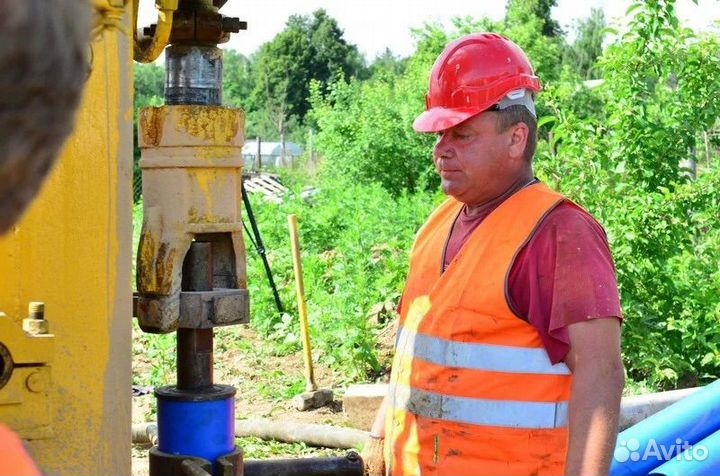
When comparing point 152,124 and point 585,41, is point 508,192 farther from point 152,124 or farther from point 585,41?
point 585,41

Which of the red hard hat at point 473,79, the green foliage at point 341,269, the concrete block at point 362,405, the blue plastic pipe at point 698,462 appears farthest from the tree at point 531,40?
the red hard hat at point 473,79

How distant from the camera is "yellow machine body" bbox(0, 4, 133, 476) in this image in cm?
200

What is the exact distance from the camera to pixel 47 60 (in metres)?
0.77

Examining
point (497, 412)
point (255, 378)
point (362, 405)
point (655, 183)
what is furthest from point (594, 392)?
point (255, 378)

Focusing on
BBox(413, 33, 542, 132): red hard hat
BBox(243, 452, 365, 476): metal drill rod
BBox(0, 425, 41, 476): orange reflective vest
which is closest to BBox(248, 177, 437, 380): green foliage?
BBox(243, 452, 365, 476): metal drill rod

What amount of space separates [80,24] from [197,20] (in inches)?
79.6

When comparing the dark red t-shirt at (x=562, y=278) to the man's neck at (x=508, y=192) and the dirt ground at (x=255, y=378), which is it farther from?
the dirt ground at (x=255, y=378)

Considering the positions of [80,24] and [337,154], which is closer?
[80,24]

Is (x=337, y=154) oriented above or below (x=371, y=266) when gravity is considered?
above

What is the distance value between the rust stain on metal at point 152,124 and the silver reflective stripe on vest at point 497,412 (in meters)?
0.95

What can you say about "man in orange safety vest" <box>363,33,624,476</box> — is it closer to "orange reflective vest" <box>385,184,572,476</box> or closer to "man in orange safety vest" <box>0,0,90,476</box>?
"orange reflective vest" <box>385,184,572,476</box>

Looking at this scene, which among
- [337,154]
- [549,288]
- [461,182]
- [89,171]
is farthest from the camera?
[337,154]

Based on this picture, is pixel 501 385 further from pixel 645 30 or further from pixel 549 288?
pixel 645 30

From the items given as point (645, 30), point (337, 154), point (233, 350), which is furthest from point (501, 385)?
point (337, 154)
